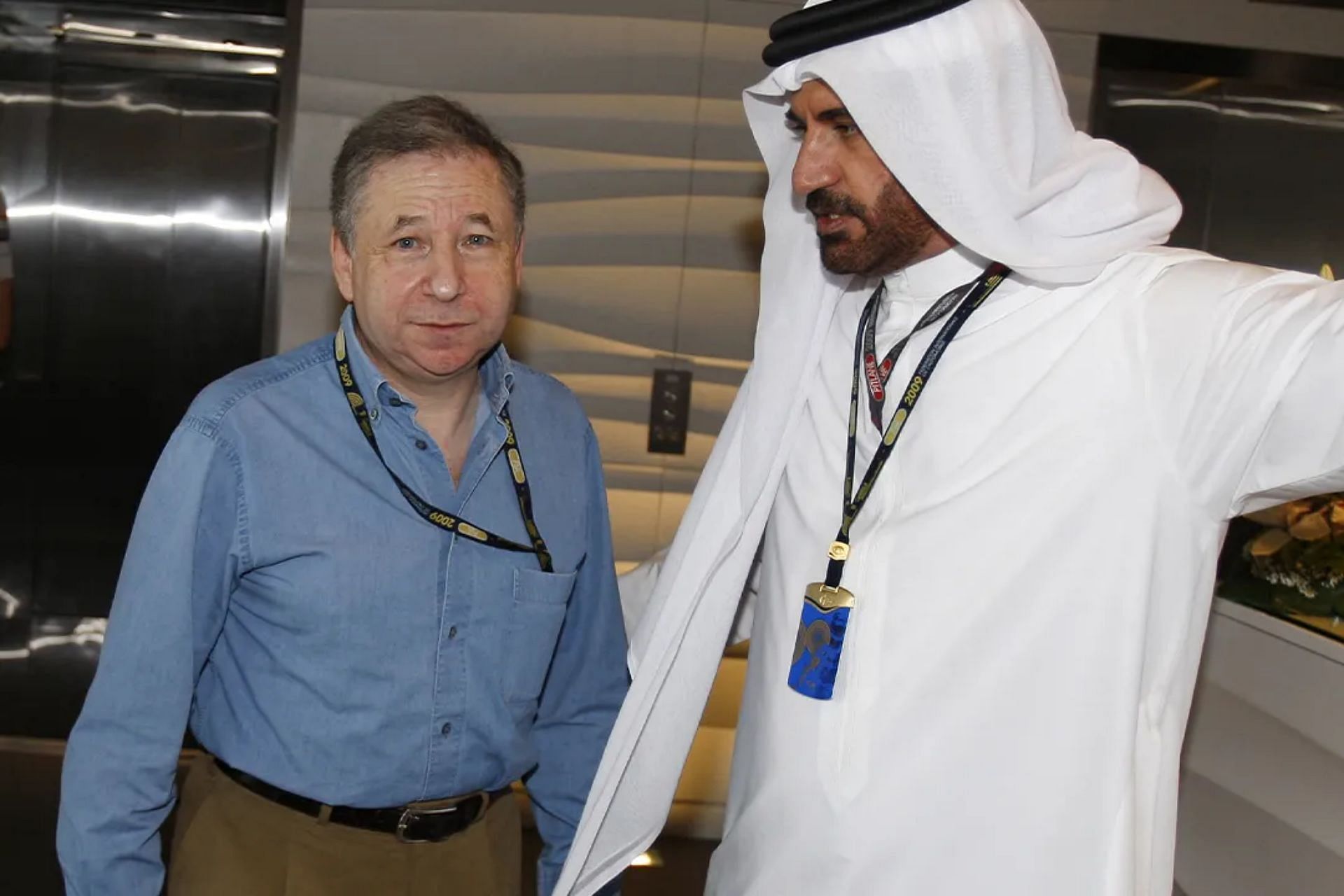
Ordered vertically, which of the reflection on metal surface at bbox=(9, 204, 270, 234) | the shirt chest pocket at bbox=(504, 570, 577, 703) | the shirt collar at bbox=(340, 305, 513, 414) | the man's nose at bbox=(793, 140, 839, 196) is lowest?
the shirt chest pocket at bbox=(504, 570, 577, 703)

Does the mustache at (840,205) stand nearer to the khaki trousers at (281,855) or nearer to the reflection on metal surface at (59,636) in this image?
the khaki trousers at (281,855)

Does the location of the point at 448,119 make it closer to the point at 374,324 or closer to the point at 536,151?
the point at 374,324

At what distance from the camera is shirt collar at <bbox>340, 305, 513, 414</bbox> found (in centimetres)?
181

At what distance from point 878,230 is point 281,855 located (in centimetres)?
112

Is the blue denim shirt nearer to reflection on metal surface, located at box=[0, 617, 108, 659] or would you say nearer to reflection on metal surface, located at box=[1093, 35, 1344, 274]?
reflection on metal surface, located at box=[0, 617, 108, 659]

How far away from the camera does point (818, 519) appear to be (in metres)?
1.84

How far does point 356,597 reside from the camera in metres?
1.72

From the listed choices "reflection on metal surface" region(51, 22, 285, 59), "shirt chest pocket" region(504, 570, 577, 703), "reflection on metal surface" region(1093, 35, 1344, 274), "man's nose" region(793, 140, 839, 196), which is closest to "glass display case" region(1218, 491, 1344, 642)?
"man's nose" region(793, 140, 839, 196)

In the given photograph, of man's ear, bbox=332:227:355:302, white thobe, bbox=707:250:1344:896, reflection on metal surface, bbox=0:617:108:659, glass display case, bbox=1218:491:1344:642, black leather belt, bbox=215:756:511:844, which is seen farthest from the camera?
reflection on metal surface, bbox=0:617:108:659

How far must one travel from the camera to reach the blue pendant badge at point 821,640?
172cm

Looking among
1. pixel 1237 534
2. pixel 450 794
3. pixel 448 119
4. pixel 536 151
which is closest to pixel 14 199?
pixel 536 151

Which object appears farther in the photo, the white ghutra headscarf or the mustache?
the mustache

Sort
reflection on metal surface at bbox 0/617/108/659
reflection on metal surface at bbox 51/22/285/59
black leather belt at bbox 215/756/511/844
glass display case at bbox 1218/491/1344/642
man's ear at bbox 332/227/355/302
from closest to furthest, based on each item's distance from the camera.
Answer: black leather belt at bbox 215/756/511/844, man's ear at bbox 332/227/355/302, glass display case at bbox 1218/491/1344/642, reflection on metal surface at bbox 51/22/285/59, reflection on metal surface at bbox 0/617/108/659

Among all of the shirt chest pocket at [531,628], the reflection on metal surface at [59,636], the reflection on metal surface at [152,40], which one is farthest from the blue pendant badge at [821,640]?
the reflection on metal surface at [59,636]
